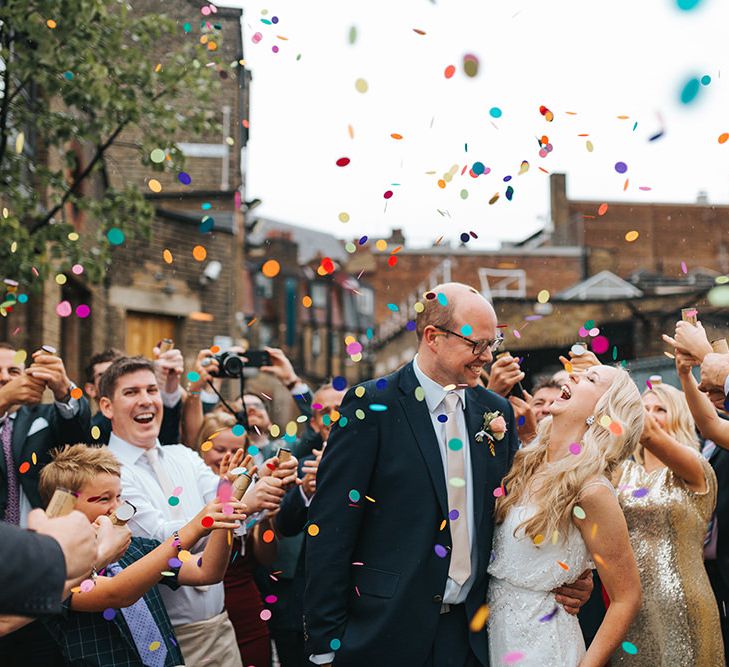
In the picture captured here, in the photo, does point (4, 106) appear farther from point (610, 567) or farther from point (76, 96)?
point (610, 567)

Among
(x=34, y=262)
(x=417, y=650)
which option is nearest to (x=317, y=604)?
(x=417, y=650)

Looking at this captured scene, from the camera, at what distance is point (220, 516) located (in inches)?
122

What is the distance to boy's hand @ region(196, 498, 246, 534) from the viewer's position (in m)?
3.11

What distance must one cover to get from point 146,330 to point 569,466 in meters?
13.2

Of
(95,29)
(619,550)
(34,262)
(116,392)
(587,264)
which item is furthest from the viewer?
(587,264)

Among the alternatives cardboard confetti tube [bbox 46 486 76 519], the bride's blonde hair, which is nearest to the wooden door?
the bride's blonde hair

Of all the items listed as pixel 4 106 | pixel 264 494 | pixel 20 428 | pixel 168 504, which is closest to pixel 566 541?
pixel 264 494

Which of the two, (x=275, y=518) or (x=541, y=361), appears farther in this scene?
(x=541, y=361)

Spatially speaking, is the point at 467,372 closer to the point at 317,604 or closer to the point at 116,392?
the point at 317,604

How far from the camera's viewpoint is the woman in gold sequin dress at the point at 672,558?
12.9 feet

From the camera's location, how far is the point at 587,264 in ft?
114

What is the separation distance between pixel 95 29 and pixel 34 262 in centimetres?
197

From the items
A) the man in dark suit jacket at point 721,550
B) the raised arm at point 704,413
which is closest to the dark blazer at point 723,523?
the man in dark suit jacket at point 721,550

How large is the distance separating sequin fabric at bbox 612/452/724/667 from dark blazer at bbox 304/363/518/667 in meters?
0.98
